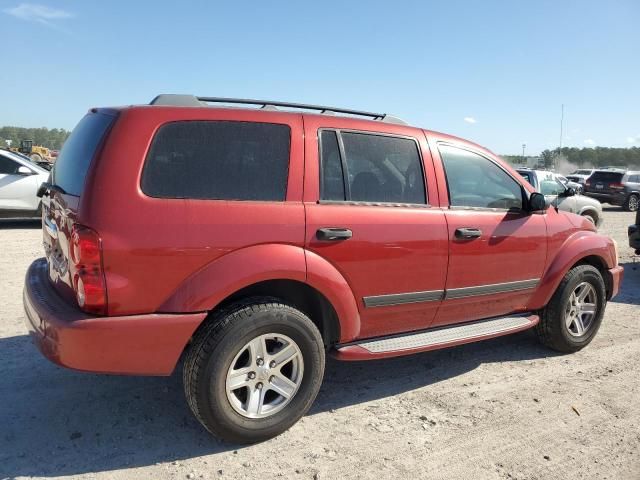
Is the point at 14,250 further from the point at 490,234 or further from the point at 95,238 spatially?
the point at 490,234

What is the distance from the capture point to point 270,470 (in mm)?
2811

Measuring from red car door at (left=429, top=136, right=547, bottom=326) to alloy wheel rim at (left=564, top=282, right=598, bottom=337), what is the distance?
56 cm

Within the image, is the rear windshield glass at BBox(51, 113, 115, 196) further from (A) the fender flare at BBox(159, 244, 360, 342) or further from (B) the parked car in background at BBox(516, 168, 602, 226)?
(B) the parked car in background at BBox(516, 168, 602, 226)

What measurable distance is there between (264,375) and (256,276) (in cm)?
61

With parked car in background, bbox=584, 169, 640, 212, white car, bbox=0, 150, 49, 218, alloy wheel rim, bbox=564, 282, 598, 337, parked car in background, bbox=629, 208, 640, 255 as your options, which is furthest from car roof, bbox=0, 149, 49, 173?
parked car in background, bbox=584, 169, 640, 212

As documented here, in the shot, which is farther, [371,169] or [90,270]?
[371,169]

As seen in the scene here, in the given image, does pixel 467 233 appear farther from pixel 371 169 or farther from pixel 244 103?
pixel 244 103

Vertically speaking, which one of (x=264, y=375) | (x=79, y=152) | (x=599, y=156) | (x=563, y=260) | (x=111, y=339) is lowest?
(x=264, y=375)

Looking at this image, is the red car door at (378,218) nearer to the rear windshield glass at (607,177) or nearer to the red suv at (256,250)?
the red suv at (256,250)

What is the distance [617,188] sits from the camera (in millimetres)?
21109

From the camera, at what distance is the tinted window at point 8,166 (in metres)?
10.5

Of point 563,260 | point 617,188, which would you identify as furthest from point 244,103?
point 617,188

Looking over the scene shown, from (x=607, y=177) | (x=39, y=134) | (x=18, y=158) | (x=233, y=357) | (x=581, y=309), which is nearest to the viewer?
(x=233, y=357)

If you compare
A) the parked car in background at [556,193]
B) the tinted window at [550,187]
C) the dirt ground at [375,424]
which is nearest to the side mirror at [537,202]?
the dirt ground at [375,424]
